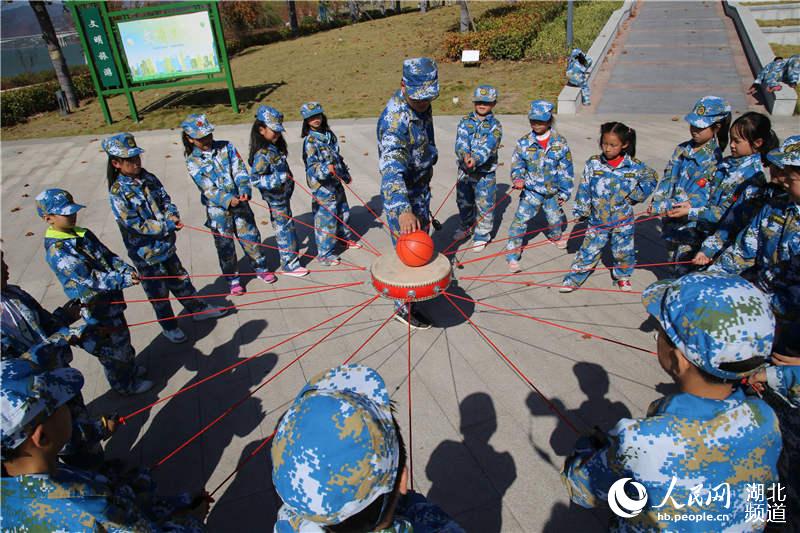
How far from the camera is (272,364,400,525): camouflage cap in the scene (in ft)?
4.67

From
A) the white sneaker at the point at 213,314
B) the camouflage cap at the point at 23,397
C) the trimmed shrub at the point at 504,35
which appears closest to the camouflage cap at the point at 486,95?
the white sneaker at the point at 213,314

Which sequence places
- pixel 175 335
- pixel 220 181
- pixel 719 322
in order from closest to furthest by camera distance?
pixel 719 322 < pixel 175 335 < pixel 220 181

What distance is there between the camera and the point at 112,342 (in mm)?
4293

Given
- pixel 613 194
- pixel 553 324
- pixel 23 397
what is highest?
pixel 23 397

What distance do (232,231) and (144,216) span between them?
1.22 m

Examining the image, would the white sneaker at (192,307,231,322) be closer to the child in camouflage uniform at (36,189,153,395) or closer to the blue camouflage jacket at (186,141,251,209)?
the child in camouflage uniform at (36,189,153,395)

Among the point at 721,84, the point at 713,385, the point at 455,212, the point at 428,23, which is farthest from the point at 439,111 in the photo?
the point at 428,23

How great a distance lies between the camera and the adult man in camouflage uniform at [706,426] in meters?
1.71

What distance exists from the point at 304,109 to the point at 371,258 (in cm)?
223

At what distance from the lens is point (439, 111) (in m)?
14.4

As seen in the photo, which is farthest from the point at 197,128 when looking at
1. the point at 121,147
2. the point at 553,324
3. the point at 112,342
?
the point at 553,324

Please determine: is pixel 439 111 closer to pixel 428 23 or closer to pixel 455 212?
pixel 455 212

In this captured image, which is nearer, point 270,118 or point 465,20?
point 270,118

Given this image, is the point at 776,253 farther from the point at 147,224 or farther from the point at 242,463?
the point at 147,224
